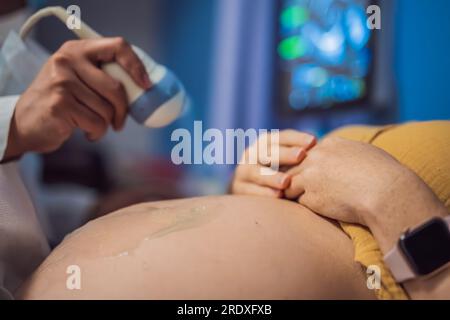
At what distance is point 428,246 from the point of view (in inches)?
18.4

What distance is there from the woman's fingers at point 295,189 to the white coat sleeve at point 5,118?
454 millimetres

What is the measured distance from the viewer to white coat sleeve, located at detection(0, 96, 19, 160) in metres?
0.75

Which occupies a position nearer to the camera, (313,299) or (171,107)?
(313,299)

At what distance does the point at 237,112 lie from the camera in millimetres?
2254

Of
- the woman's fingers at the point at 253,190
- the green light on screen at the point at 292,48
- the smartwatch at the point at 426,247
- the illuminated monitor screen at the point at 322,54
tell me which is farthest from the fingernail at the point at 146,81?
the green light on screen at the point at 292,48

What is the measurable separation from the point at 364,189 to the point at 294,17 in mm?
1349

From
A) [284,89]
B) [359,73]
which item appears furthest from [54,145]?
[284,89]

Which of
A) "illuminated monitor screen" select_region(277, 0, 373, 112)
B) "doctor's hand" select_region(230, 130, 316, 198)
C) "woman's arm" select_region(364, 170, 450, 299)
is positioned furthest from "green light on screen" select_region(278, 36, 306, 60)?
"woman's arm" select_region(364, 170, 450, 299)

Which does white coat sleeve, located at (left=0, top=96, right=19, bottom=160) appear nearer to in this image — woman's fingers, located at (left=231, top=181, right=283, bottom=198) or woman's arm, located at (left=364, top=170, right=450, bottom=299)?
woman's fingers, located at (left=231, top=181, right=283, bottom=198)

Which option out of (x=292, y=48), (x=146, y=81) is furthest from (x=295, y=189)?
(x=292, y=48)

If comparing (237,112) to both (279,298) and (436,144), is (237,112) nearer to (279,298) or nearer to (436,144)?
(436,144)

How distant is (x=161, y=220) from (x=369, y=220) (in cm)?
25

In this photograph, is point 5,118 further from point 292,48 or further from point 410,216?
point 292,48

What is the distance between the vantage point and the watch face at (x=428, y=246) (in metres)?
0.46
